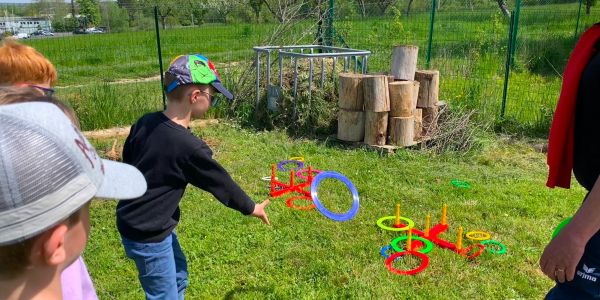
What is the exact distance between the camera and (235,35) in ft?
35.3

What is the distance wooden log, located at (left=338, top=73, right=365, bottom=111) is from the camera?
23.8ft

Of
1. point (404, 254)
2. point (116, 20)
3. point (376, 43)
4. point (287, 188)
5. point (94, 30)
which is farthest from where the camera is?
point (116, 20)

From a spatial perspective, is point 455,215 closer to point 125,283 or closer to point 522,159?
point 522,159

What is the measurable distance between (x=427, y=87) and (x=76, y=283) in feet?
21.5

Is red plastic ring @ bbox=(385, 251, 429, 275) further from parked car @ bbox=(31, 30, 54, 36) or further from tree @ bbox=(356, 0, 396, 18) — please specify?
parked car @ bbox=(31, 30, 54, 36)

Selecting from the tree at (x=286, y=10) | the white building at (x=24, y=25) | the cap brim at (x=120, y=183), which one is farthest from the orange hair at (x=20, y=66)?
the white building at (x=24, y=25)

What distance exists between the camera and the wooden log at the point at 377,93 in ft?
23.0

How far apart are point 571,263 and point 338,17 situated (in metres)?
8.93

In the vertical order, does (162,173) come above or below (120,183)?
below

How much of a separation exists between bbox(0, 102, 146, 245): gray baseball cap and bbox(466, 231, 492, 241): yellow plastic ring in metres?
3.90

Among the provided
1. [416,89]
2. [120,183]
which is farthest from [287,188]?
[120,183]

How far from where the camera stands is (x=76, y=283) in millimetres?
1657


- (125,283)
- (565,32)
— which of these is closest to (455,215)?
(125,283)

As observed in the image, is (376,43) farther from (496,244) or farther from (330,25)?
(496,244)
